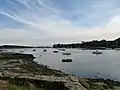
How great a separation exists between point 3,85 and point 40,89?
191 cm

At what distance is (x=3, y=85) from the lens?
1213cm

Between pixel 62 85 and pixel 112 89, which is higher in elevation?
pixel 62 85

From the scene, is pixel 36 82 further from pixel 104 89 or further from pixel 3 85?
pixel 104 89

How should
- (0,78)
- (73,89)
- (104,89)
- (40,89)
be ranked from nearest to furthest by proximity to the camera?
(73,89) → (40,89) → (0,78) → (104,89)

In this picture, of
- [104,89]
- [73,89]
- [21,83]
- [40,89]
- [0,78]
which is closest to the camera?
[73,89]

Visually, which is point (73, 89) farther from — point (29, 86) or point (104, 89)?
point (104, 89)

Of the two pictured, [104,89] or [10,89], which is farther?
[104,89]

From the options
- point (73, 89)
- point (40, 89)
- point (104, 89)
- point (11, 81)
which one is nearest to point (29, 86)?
point (40, 89)

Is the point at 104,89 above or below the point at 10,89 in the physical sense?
below

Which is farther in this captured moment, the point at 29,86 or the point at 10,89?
the point at 29,86

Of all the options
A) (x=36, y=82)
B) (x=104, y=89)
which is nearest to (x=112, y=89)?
(x=104, y=89)

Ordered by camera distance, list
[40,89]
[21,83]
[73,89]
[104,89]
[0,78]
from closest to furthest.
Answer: [73,89] < [40,89] < [21,83] < [0,78] < [104,89]

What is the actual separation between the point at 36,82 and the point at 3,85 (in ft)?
7.30

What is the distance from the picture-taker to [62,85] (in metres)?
12.7
